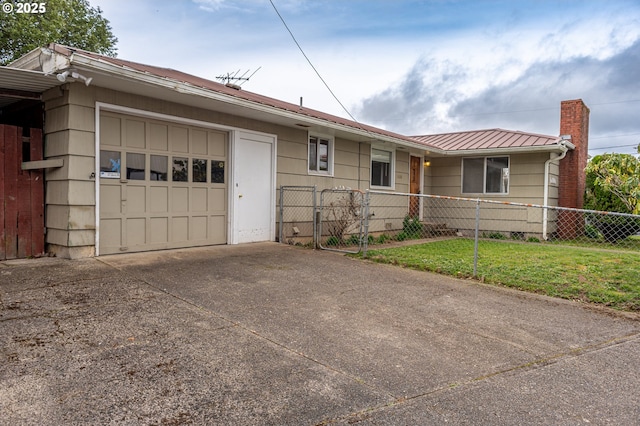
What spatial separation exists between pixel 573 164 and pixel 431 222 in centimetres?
450

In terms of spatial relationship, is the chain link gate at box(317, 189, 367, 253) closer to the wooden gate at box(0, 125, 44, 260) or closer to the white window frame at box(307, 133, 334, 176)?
the white window frame at box(307, 133, 334, 176)

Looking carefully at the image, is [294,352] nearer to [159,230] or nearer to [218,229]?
[159,230]

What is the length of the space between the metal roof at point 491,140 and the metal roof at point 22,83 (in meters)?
10.5

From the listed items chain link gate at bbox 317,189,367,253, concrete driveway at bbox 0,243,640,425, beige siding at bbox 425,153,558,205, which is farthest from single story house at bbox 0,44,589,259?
beige siding at bbox 425,153,558,205

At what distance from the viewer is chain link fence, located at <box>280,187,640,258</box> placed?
30.9ft

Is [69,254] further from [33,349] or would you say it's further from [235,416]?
[235,416]

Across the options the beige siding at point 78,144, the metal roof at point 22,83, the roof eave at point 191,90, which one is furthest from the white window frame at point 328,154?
the metal roof at point 22,83

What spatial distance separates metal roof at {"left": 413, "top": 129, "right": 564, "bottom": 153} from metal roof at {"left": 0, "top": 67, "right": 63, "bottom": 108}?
34.4 feet

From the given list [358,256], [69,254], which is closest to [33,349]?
[69,254]

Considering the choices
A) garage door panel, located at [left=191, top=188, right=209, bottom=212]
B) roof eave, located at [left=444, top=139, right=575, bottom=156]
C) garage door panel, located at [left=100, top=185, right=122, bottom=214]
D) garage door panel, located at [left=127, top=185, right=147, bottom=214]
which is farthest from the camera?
roof eave, located at [left=444, top=139, right=575, bottom=156]

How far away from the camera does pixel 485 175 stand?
12.8 m

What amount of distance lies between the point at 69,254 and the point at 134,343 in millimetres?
3391

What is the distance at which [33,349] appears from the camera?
2.92 meters

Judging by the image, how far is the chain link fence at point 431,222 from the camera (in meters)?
9.41
